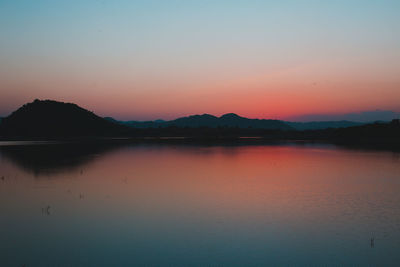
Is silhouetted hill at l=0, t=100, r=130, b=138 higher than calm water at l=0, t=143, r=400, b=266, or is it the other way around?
silhouetted hill at l=0, t=100, r=130, b=138

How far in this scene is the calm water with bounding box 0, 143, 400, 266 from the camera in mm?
10375

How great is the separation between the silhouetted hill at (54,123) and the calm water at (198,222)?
5614 inches

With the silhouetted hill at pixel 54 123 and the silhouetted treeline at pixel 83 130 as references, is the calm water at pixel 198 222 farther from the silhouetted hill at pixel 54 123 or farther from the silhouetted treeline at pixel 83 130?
the silhouetted hill at pixel 54 123

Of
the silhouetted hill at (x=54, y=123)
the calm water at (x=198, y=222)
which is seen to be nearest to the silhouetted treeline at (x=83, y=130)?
the silhouetted hill at (x=54, y=123)

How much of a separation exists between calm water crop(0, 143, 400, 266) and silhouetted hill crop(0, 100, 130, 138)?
142583 mm

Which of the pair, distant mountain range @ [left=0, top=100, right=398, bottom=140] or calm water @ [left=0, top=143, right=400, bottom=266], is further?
distant mountain range @ [left=0, top=100, right=398, bottom=140]

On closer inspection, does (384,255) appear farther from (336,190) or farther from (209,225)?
(336,190)

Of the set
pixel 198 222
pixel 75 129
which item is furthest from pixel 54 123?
pixel 198 222

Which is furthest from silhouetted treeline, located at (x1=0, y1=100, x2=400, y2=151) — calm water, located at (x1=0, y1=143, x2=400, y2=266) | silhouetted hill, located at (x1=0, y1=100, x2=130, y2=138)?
calm water, located at (x1=0, y1=143, x2=400, y2=266)

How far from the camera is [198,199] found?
19062 mm

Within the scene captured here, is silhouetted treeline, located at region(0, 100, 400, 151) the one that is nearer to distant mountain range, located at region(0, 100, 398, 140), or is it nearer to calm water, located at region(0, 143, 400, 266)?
distant mountain range, located at region(0, 100, 398, 140)

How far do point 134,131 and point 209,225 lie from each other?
179 metres

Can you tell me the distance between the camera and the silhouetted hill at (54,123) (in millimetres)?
155250

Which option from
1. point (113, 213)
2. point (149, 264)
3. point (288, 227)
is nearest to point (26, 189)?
point (113, 213)
